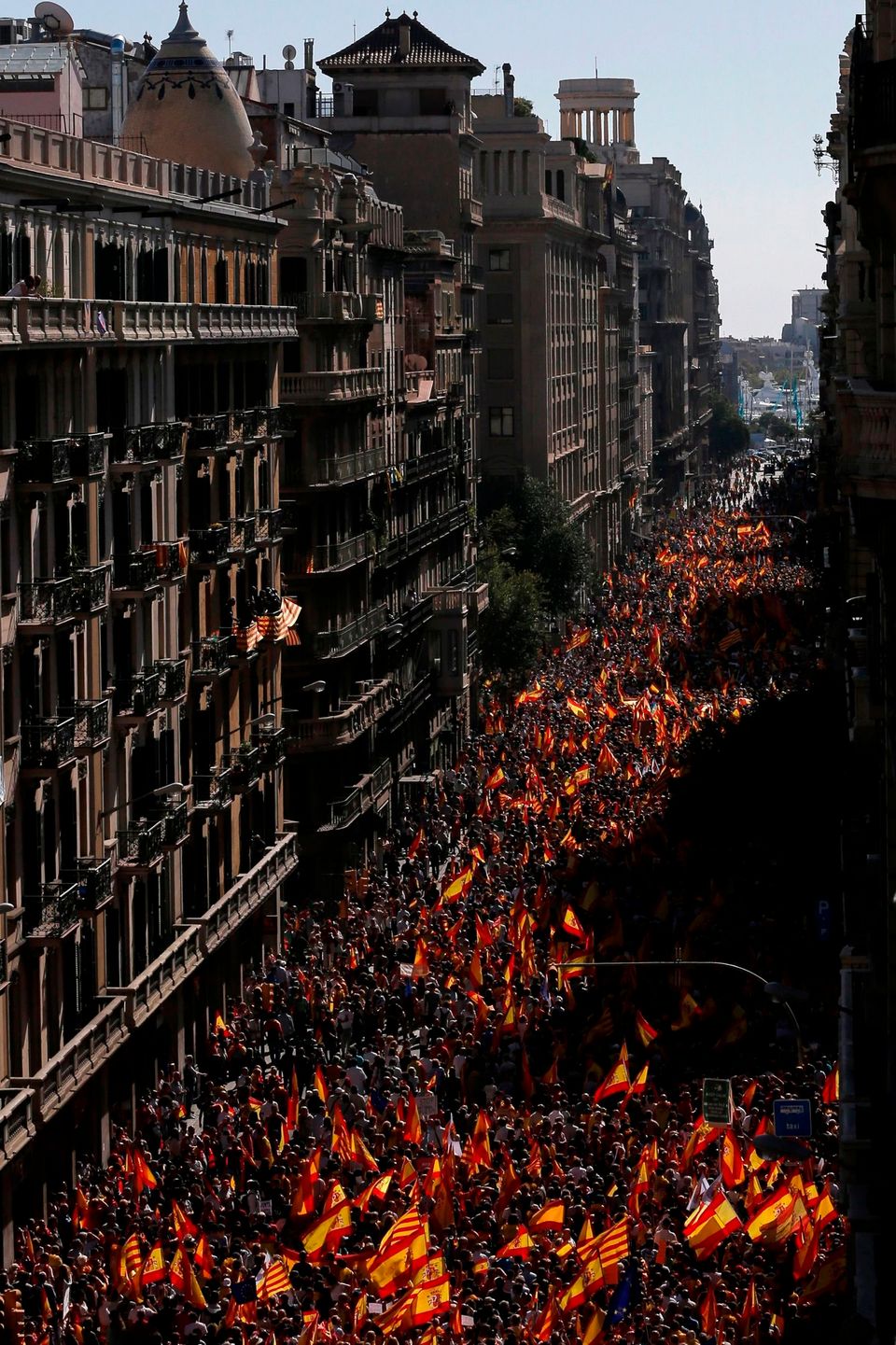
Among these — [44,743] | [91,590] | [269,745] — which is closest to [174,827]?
[91,590]

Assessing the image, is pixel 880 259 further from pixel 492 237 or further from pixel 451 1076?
pixel 492 237

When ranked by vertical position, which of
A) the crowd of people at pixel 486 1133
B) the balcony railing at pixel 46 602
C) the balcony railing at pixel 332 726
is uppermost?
the balcony railing at pixel 46 602

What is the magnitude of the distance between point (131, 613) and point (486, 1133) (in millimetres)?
11682

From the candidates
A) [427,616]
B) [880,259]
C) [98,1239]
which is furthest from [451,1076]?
[427,616]

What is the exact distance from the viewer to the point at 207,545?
148ft

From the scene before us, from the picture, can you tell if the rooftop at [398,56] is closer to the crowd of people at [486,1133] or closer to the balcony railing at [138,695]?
the crowd of people at [486,1133]

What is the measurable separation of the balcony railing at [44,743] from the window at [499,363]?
7566 centimetres

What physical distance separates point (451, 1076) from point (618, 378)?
114 metres

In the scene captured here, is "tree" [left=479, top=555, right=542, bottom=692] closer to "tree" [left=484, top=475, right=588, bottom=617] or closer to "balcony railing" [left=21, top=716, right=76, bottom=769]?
"tree" [left=484, top=475, right=588, bottom=617]

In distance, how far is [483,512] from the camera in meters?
104

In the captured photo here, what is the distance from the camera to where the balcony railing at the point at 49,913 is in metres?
34.7

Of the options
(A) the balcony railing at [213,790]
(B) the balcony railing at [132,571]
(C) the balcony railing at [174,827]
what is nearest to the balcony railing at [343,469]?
(A) the balcony railing at [213,790]

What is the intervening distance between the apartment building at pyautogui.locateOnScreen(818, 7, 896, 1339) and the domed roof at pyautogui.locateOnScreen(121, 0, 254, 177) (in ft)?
53.2

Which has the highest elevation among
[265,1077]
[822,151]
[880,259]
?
[822,151]
